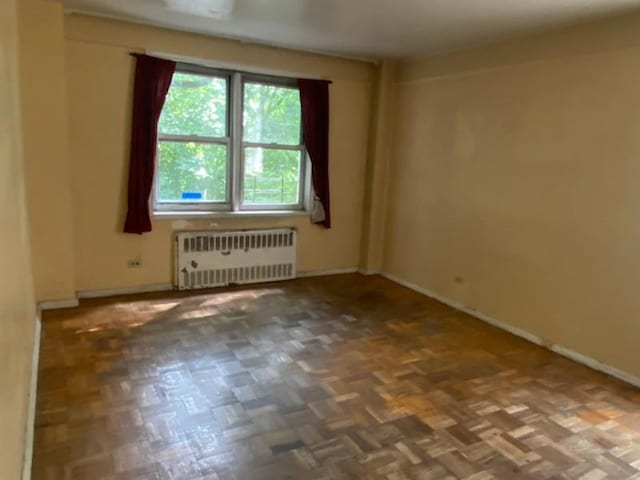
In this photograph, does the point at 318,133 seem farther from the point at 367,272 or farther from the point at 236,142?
the point at 367,272

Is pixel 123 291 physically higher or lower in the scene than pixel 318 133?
lower

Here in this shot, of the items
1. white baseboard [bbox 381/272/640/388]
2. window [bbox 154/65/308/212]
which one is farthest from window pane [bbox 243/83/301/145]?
white baseboard [bbox 381/272/640/388]

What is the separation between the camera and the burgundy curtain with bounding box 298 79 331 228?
4.66 meters

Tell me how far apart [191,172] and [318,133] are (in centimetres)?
129

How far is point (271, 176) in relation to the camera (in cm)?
482

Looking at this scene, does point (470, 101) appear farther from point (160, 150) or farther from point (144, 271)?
point (144, 271)

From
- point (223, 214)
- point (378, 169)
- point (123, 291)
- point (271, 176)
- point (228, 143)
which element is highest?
point (228, 143)

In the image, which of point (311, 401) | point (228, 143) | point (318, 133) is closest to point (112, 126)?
point (228, 143)

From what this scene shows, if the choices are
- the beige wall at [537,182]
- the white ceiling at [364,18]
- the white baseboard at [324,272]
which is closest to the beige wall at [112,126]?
the white ceiling at [364,18]

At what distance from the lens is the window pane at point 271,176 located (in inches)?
184

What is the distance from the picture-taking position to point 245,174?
4656 millimetres

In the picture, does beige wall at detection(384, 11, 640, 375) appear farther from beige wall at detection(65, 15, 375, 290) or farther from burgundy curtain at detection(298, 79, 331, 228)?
beige wall at detection(65, 15, 375, 290)

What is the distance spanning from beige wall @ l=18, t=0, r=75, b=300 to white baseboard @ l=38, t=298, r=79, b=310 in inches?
1.5

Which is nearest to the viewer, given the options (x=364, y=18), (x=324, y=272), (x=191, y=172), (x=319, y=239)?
(x=364, y=18)
